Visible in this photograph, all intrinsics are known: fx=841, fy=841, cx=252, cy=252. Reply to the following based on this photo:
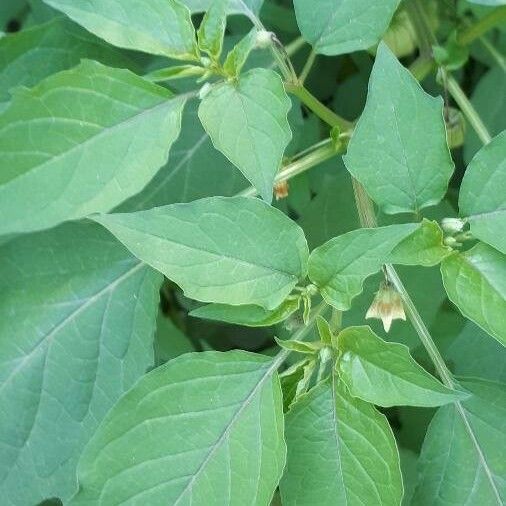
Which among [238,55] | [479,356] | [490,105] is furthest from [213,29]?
[490,105]

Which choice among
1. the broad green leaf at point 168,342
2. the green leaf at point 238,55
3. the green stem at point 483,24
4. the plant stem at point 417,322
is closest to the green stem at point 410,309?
the plant stem at point 417,322

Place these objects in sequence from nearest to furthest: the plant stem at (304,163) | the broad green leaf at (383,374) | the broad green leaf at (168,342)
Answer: the broad green leaf at (383,374) < the plant stem at (304,163) < the broad green leaf at (168,342)

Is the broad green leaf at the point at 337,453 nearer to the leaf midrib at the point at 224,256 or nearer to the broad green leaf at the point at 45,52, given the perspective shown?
the leaf midrib at the point at 224,256

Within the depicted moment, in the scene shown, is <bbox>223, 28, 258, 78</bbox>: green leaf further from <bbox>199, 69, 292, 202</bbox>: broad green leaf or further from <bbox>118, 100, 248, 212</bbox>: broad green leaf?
<bbox>118, 100, 248, 212</bbox>: broad green leaf

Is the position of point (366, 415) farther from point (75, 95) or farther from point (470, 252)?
point (75, 95)

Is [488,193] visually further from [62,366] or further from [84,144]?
[62,366]

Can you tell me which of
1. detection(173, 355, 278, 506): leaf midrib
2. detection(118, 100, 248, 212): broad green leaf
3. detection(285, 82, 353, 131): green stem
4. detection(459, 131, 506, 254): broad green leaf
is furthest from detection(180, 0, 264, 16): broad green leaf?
detection(173, 355, 278, 506): leaf midrib
